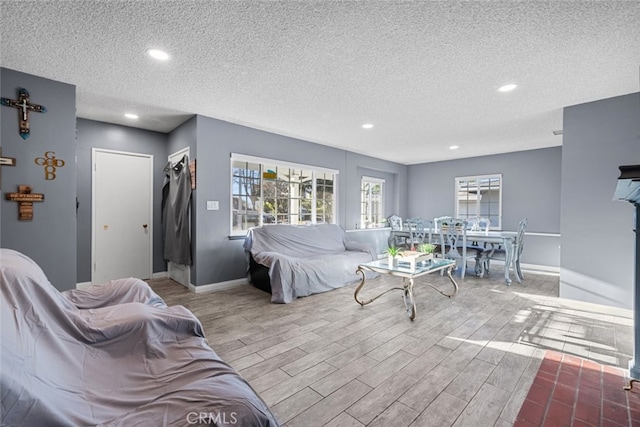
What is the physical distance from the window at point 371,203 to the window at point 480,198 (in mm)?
1940

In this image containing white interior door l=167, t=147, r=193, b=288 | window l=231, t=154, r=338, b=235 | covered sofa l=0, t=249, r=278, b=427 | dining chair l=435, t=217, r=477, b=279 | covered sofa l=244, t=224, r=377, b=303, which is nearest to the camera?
covered sofa l=0, t=249, r=278, b=427

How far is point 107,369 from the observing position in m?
1.21

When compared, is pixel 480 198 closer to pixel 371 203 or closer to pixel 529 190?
pixel 529 190

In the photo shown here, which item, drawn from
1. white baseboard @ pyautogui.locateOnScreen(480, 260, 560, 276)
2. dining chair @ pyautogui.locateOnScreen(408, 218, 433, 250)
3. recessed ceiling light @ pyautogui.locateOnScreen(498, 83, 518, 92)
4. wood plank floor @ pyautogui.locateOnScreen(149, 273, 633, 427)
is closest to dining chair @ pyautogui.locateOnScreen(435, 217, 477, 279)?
dining chair @ pyautogui.locateOnScreen(408, 218, 433, 250)

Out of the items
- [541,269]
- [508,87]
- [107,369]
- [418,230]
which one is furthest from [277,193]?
[541,269]

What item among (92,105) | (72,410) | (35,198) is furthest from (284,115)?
(72,410)

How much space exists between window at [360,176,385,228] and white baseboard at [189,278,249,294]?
3.50 m

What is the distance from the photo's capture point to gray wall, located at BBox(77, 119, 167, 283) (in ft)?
13.9

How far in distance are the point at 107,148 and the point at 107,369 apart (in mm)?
4442

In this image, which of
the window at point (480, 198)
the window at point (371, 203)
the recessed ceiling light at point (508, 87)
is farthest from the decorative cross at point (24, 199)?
the window at point (480, 198)

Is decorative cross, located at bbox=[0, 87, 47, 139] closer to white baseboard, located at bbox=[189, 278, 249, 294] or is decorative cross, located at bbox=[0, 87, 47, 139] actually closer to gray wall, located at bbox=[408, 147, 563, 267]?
white baseboard, located at bbox=[189, 278, 249, 294]

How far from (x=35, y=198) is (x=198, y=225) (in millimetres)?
1722

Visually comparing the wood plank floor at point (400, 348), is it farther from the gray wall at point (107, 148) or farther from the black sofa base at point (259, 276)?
the gray wall at point (107, 148)

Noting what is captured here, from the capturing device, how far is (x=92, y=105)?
3750mm
